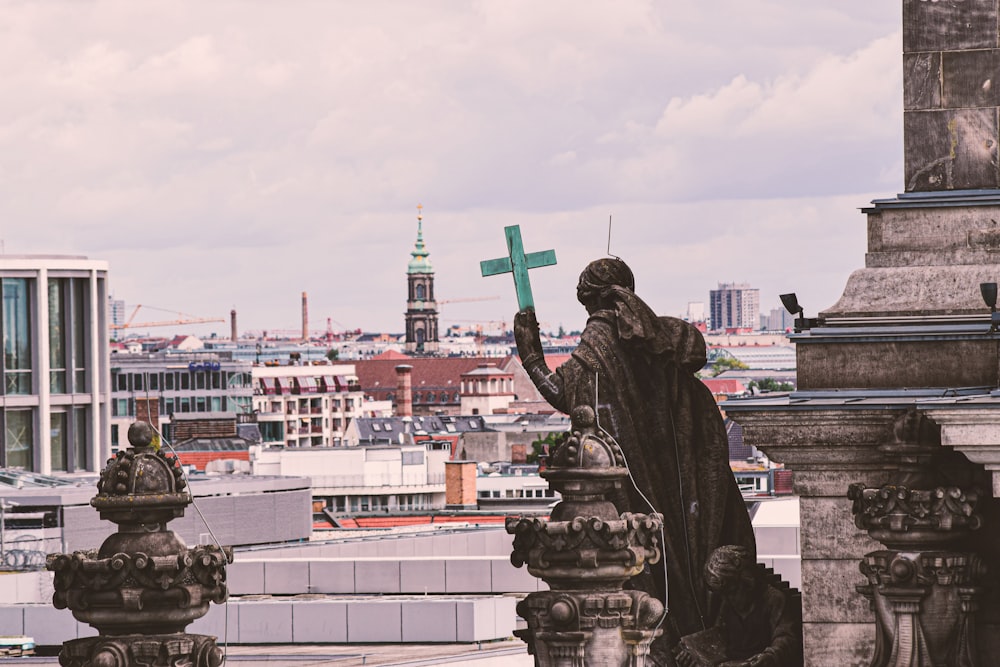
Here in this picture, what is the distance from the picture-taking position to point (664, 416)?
1602 cm

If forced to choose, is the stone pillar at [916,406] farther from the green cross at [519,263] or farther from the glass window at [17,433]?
the glass window at [17,433]

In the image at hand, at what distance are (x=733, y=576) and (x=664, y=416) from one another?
109 cm

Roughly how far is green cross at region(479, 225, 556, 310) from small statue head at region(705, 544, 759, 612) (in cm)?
204

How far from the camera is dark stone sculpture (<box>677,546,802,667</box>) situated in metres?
15.3

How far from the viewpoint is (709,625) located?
1570 centimetres

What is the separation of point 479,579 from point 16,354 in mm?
60043

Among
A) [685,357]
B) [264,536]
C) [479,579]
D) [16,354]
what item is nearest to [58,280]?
[16,354]

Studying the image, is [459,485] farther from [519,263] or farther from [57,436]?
[519,263]

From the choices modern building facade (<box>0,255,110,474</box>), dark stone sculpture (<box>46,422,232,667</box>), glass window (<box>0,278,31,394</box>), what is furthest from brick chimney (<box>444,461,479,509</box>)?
dark stone sculpture (<box>46,422,232,667</box>)

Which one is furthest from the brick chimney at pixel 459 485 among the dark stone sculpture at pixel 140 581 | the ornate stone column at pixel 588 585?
the dark stone sculpture at pixel 140 581

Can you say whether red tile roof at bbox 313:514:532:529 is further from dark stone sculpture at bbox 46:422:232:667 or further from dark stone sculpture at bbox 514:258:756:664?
dark stone sculpture at bbox 46:422:232:667

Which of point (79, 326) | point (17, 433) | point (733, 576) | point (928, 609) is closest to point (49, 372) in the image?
point (17, 433)

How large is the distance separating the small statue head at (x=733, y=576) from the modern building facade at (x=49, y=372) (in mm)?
112467

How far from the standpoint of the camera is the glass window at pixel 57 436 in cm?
12738
